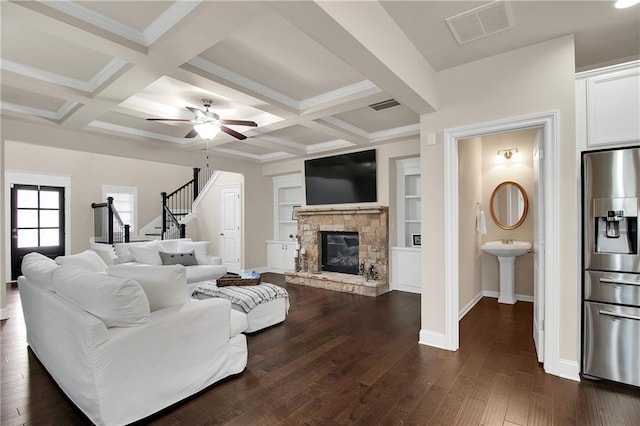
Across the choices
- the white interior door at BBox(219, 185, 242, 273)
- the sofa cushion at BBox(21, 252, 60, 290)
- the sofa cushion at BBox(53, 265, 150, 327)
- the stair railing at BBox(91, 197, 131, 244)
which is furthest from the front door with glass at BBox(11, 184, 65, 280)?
the sofa cushion at BBox(53, 265, 150, 327)

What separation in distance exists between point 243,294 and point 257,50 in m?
2.57

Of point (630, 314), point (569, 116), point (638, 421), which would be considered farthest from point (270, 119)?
point (638, 421)

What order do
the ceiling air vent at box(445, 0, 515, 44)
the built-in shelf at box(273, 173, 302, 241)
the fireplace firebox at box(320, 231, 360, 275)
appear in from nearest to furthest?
the ceiling air vent at box(445, 0, 515, 44), the fireplace firebox at box(320, 231, 360, 275), the built-in shelf at box(273, 173, 302, 241)

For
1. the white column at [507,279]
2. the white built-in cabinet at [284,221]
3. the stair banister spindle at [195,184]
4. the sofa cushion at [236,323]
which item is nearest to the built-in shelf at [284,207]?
the white built-in cabinet at [284,221]

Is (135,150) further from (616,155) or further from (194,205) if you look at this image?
(616,155)

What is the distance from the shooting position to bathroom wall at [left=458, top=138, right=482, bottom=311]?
13.2ft

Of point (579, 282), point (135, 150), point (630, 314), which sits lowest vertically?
point (630, 314)

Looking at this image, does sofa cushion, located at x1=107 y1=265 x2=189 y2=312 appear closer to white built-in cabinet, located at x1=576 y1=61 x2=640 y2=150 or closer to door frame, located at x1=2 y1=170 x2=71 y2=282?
white built-in cabinet, located at x1=576 y1=61 x2=640 y2=150

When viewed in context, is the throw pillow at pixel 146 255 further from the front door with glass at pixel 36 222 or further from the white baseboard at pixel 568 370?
the white baseboard at pixel 568 370

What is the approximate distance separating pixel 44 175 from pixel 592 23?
9.84 m

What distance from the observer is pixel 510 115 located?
9.28 feet

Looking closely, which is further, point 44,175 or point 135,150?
point 44,175

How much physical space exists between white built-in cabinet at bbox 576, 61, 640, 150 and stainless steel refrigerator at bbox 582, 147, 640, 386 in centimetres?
15

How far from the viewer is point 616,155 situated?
8.02 ft
